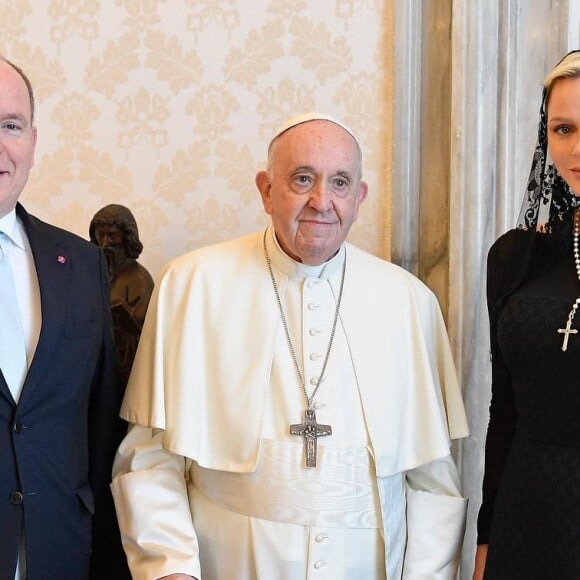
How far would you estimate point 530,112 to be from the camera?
316 centimetres

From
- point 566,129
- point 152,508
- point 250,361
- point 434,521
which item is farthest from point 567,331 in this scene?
point 152,508

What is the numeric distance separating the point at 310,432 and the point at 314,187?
669mm

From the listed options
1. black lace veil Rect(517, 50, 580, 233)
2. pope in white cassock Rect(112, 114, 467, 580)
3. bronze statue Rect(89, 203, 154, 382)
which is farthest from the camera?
bronze statue Rect(89, 203, 154, 382)

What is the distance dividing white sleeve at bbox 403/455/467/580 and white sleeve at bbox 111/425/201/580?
2.03ft

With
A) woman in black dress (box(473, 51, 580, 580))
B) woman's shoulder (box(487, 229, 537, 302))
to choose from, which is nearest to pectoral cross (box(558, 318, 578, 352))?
woman in black dress (box(473, 51, 580, 580))

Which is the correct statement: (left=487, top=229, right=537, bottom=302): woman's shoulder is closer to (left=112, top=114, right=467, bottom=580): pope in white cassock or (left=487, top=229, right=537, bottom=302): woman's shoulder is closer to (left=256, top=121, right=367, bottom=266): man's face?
(left=112, top=114, right=467, bottom=580): pope in white cassock

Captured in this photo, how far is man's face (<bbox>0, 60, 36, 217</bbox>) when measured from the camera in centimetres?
210

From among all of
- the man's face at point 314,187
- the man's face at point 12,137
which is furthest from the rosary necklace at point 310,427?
the man's face at point 12,137

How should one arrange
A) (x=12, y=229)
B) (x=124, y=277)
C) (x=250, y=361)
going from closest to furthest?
(x=12, y=229)
(x=250, y=361)
(x=124, y=277)

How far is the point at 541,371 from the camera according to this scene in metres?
2.18

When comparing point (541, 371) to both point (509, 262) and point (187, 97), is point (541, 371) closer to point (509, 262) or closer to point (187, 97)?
point (509, 262)

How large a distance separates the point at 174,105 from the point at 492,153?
1.28 metres

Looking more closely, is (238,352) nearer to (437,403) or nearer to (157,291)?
(157,291)

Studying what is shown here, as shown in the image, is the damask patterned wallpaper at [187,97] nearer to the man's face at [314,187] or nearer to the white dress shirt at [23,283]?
the man's face at [314,187]
